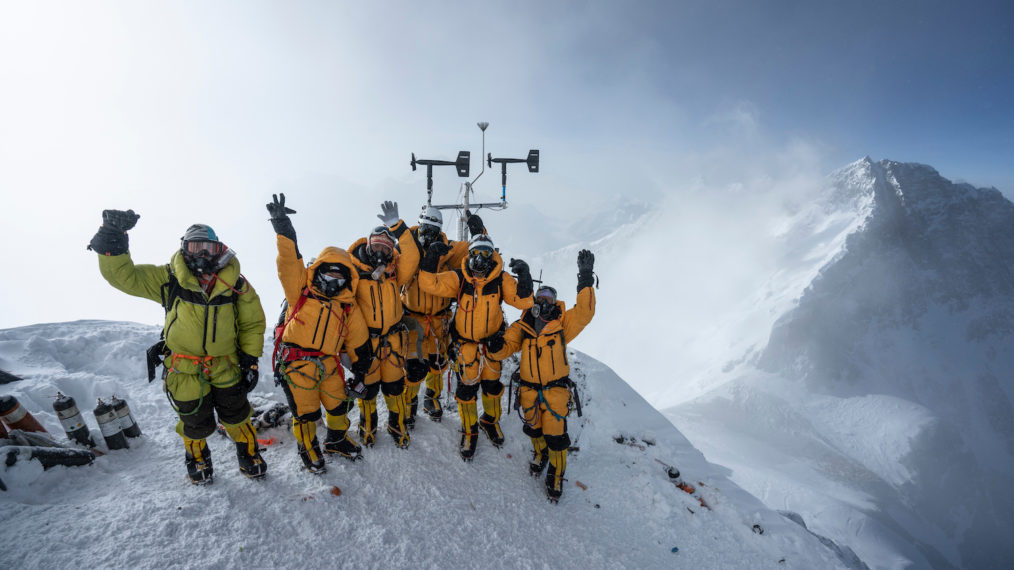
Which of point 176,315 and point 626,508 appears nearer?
point 176,315

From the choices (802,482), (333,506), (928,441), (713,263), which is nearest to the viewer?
(333,506)

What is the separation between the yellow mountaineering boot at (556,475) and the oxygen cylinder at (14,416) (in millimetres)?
5806

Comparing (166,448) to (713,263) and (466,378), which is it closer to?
(466,378)

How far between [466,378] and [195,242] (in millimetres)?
3396

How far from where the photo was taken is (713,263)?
111250 millimetres

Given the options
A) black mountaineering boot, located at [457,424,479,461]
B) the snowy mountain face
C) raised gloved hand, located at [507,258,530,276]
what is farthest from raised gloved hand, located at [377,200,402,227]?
the snowy mountain face

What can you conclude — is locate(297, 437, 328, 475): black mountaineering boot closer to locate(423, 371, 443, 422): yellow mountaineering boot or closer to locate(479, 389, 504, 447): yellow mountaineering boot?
locate(423, 371, 443, 422): yellow mountaineering boot

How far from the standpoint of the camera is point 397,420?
5.21 m

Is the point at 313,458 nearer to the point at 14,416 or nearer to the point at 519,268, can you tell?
the point at 14,416

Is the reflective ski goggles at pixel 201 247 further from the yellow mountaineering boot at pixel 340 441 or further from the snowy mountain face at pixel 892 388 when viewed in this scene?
the snowy mountain face at pixel 892 388

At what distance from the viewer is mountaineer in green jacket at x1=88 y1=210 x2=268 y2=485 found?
11.3 feet

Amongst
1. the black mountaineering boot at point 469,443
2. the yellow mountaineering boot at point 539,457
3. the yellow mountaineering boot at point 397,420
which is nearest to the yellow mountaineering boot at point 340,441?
the yellow mountaineering boot at point 397,420

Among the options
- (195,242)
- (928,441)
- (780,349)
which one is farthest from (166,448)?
(928,441)

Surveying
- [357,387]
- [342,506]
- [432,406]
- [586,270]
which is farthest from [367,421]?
[586,270]
